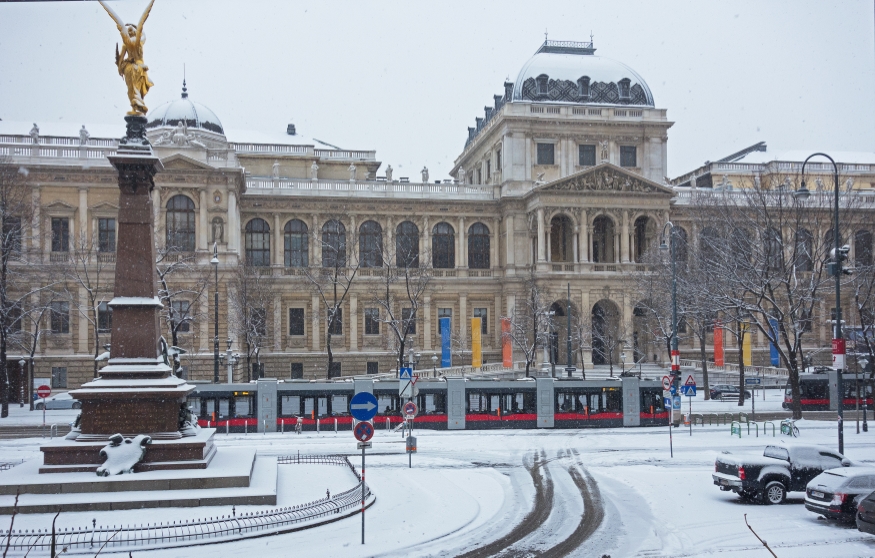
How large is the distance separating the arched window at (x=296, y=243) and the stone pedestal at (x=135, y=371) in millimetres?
46598

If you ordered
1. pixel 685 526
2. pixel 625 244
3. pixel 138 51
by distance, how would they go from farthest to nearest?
pixel 625 244, pixel 138 51, pixel 685 526

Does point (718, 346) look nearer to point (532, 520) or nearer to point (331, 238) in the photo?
point (331, 238)

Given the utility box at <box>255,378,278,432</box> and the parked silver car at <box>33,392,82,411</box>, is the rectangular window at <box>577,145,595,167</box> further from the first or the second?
the parked silver car at <box>33,392,82,411</box>

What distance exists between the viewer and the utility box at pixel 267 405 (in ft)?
122

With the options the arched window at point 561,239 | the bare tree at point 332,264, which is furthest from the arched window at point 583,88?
the bare tree at point 332,264

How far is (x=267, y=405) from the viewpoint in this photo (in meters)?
37.2

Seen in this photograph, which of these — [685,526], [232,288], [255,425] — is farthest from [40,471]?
[232,288]

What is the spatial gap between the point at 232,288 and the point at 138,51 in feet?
130

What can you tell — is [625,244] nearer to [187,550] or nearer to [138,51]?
[138,51]

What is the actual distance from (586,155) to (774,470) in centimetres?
5452

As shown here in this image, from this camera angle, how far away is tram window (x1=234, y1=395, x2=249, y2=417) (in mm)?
36906

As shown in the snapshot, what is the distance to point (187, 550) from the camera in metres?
15.5

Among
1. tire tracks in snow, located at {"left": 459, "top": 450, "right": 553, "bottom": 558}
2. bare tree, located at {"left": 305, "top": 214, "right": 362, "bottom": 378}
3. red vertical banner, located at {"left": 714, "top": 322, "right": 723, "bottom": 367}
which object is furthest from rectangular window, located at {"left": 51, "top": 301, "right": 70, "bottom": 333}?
red vertical banner, located at {"left": 714, "top": 322, "right": 723, "bottom": 367}

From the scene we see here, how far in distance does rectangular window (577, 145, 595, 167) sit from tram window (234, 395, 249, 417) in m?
43.1
